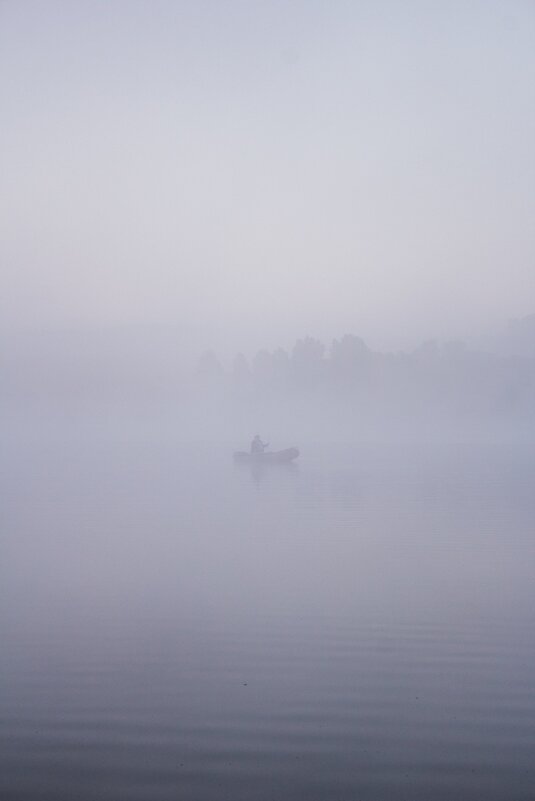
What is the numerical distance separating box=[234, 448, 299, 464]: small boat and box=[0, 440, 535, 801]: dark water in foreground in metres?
25.1

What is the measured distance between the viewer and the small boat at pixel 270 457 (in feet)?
172

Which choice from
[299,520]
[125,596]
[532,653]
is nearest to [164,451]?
[299,520]

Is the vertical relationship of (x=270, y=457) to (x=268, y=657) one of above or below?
above

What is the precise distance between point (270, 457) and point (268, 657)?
4157 centimetres

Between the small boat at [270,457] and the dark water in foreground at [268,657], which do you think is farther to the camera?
the small boat at [270,457]

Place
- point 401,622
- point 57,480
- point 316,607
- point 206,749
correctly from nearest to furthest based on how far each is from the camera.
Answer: point 206,749, point 401,622, point 316,607, point 57,480

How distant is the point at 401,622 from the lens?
1369cm

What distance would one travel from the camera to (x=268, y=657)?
11.9 meters

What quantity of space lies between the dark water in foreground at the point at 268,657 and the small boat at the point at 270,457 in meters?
Answer: 25.1

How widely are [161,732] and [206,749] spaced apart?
2.15 ft

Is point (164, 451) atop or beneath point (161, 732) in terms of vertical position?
atop

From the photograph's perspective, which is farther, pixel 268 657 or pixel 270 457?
pixel 270 457

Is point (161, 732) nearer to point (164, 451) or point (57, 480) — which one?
point (57, 480)

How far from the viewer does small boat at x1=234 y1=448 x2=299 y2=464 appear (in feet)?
172
